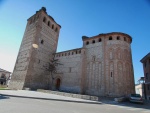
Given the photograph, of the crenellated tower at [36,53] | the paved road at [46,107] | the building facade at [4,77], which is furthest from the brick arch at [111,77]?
the building facade at [4,77]

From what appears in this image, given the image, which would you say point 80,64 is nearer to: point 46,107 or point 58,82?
point 58,82

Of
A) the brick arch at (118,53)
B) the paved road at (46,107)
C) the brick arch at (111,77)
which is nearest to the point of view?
the paved road at (46,107)

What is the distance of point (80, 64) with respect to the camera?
2173cm

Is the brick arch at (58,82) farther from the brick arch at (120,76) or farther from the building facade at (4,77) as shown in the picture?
the building facade at (4,77)

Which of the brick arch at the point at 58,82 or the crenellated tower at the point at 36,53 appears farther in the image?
the brick arch at the point at 58,82

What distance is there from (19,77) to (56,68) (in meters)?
7.83

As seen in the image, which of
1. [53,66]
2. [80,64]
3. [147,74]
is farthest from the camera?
[53,66]

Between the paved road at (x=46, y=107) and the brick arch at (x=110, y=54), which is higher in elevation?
the brick arch at (x=110, y=54)

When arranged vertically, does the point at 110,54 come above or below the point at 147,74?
above

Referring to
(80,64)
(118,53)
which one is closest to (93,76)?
(80,64)

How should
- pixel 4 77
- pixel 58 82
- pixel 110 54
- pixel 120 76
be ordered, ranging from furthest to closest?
pixel 4 77 → pixel 58 82 → pixel 110 54 → pixel 120 76

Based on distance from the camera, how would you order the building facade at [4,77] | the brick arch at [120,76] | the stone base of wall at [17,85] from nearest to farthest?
the brick arch at [120,76] → the stone base of wall at [17,85] → the building facade at [4,77]

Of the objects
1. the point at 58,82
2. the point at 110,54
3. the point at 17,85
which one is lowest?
the point at 17,85

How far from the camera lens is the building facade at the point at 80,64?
1922 centimetres
